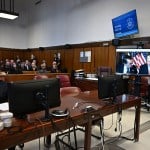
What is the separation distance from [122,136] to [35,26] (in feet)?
32.8

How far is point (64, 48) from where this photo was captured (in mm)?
9633

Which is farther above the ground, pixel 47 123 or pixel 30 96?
pixel 30 96

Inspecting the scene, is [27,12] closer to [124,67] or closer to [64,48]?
[64,48]

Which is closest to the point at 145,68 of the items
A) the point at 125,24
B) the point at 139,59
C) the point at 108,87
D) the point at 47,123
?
the point at 139,59

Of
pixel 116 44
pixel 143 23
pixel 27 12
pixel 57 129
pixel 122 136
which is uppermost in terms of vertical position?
pixel 27 12

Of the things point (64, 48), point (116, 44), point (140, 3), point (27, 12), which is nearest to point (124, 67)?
point (116, 44)

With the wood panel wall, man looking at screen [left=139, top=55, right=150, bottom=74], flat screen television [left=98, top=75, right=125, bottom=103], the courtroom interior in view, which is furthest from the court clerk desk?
the wood panel wall

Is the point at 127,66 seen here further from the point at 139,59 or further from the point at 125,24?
the point at 125,24

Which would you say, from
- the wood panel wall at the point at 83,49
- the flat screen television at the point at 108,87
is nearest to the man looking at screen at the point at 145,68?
the wood panel wall at the point at 83,49

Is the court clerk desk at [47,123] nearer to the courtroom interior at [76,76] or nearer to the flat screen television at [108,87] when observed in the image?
the courtroom interior at [76,76]

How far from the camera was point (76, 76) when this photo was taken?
757cm

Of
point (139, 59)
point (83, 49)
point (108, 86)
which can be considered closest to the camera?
point (108, 86)

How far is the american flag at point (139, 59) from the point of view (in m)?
5.58

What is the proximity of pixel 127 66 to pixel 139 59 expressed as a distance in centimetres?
42
